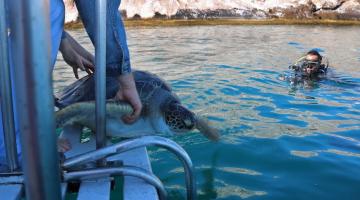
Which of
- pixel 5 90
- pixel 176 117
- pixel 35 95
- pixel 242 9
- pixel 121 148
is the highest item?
pixel 35 95

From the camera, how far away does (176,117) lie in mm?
3748

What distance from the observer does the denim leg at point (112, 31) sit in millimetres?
1838

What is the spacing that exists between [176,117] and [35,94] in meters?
3.03

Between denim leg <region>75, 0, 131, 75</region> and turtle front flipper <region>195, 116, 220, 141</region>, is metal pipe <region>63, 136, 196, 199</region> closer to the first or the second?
denim leg <region>75, 0, 131, 75</region>

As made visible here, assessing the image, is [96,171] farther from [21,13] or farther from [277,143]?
[277,143]

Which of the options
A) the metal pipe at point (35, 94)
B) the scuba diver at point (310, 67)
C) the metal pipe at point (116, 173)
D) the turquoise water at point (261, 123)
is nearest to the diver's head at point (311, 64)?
the scuba diver at point (310, 67)

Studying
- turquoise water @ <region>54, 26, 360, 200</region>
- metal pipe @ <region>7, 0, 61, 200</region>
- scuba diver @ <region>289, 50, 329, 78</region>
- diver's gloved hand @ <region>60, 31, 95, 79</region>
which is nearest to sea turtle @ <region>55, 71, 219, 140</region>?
diver's gloved hand @ <region>60, 31, 95, 79</region>

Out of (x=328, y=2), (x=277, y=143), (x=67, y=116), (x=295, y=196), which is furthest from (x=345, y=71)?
(x=328, y=2)

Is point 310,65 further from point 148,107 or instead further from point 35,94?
point 35,94

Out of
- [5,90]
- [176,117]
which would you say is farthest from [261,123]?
[5,90]

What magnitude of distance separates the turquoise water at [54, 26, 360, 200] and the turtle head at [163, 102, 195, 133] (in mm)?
311

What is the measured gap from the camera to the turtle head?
12.3 ft

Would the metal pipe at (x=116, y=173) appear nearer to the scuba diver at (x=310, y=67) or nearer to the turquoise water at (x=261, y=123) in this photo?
the turquoise water at (x=261, y=123)

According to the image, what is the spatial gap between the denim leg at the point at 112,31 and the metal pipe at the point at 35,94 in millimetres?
1079
